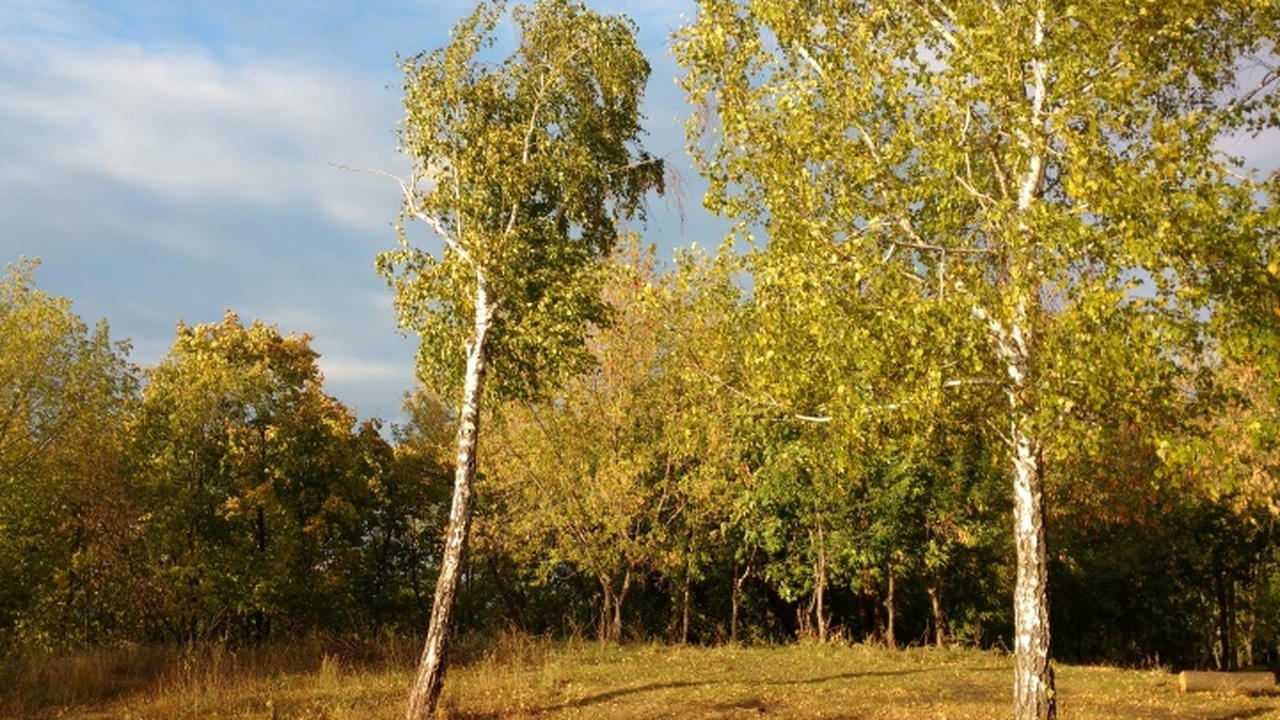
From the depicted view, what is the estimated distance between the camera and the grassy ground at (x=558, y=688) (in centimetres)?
1794

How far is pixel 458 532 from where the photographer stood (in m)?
18.2

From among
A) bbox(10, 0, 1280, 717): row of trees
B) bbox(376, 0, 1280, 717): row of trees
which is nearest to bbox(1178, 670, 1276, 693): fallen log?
bbox(10, 0, 1280, 717): row of trees

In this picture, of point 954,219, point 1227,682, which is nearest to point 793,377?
point 954,219

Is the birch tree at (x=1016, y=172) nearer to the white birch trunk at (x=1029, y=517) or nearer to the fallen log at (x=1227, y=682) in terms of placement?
the white birch trunk at (x=1029, y=517)

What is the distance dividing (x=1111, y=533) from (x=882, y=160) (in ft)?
104

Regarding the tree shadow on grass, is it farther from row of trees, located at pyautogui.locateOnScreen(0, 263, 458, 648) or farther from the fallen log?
row of trees, located at pyautogui.locateOnScreen(0, 263, 458, 648)

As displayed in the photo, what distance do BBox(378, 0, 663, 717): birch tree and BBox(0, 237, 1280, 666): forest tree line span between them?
591 centimetres

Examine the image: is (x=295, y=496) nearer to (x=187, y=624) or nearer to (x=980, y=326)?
(x=187, y=624)

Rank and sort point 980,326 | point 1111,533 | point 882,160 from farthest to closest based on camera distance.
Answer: point 1111,533
point 882,160
point 980,326

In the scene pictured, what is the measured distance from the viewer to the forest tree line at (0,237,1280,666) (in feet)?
105

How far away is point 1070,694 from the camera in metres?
21.1

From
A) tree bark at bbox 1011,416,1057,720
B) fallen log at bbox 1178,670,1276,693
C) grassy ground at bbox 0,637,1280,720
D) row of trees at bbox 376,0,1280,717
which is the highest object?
row of trees at bbox 376,0,1280,717

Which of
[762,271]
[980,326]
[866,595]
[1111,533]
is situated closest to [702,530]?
[866,595]

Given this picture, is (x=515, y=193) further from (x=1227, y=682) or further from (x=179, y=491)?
(x=179, y=491)
